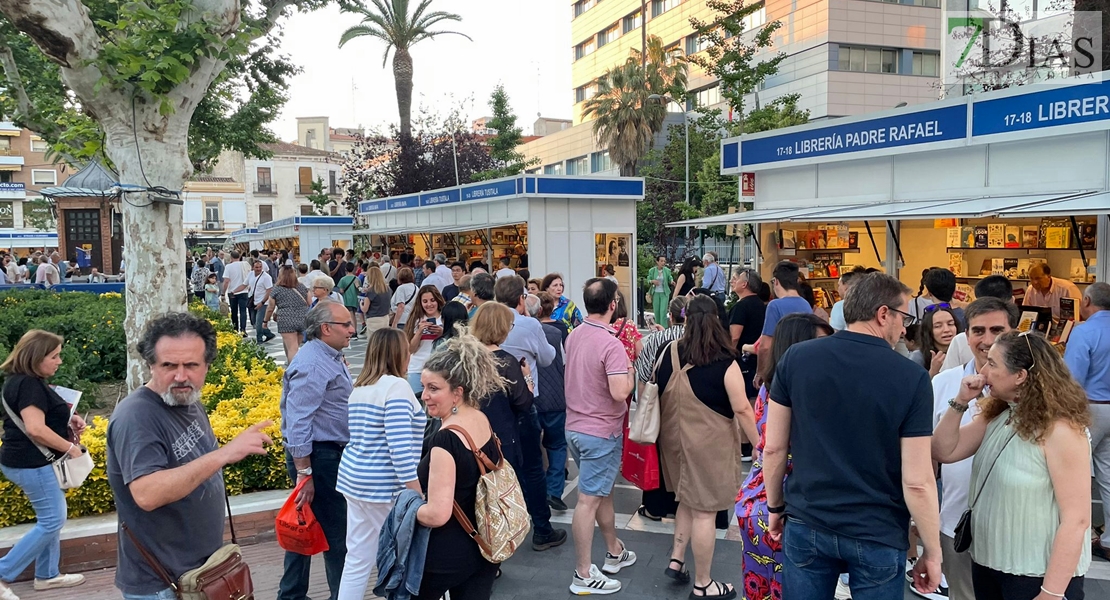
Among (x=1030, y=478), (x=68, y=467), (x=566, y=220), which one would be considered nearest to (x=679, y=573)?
(x=1030, y=478)

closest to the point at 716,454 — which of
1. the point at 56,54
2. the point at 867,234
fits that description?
the point at 56,54

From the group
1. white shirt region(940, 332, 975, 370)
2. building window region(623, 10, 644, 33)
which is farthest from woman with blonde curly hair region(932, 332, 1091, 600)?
building window region(623, 10, 644, 33)

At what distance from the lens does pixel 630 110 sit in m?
38.0

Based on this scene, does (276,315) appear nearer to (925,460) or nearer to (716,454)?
(716,454)

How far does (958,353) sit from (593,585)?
8.23 feet

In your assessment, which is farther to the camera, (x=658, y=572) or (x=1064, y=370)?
(x=658, y=572)

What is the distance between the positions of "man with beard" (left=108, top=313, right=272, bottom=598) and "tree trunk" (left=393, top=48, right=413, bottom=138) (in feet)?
116

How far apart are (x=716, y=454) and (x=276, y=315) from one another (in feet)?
26.8

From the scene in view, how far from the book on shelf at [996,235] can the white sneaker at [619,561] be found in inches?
307

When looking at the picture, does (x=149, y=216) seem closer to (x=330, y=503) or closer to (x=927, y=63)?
(x=330, y=503)

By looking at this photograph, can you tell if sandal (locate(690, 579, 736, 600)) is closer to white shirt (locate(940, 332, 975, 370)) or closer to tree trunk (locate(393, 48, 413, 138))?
white shirt (locate(940, 332, 975, 370))

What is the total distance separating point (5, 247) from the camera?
56.9 metres

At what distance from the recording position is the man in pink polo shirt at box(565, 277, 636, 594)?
4746 millimetres

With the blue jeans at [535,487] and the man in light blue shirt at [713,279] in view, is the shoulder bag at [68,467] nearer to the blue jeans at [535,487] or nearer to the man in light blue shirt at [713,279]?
the blue jeans at [535,487]
